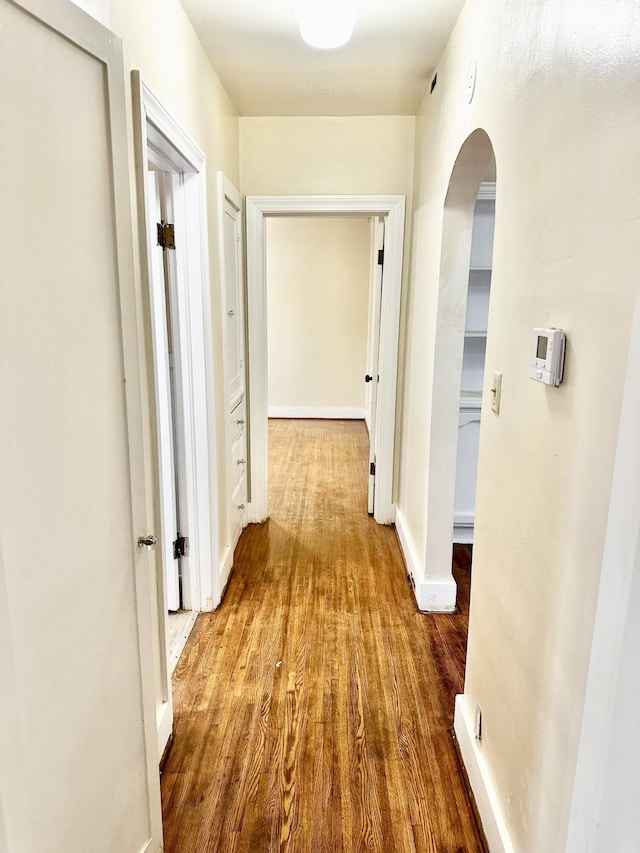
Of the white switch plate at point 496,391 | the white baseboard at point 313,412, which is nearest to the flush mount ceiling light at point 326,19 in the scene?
the white switch plate at point 496,391

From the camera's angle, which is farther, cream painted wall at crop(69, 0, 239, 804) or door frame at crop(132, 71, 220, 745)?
door frame at crop(132, 71, 220, 745)

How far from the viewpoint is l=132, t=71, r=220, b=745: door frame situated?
1.74 meters

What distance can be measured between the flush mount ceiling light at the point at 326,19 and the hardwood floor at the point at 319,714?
240cm

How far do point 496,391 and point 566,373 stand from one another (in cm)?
46

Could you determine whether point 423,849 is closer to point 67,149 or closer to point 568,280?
point 568,280

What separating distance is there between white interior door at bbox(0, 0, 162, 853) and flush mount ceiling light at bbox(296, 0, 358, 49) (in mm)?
1041

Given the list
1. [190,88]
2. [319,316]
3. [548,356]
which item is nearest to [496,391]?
[548,356]

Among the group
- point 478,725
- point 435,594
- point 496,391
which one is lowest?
point 435,594

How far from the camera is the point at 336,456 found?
5.22 metres

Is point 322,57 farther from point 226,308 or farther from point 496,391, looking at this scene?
point 496,391

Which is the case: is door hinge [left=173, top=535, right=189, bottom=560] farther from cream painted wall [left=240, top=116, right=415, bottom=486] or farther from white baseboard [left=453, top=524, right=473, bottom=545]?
cream painted wall [left=240, top=116, right=415, bottom=486]

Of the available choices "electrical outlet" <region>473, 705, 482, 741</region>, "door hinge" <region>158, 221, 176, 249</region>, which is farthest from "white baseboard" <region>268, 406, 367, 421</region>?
"electrical outlet" <region>473, 705, 482, 741</region>

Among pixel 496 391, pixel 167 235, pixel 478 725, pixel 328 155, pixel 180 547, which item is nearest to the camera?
pixel 496 391

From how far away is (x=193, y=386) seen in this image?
2320 millimetres
